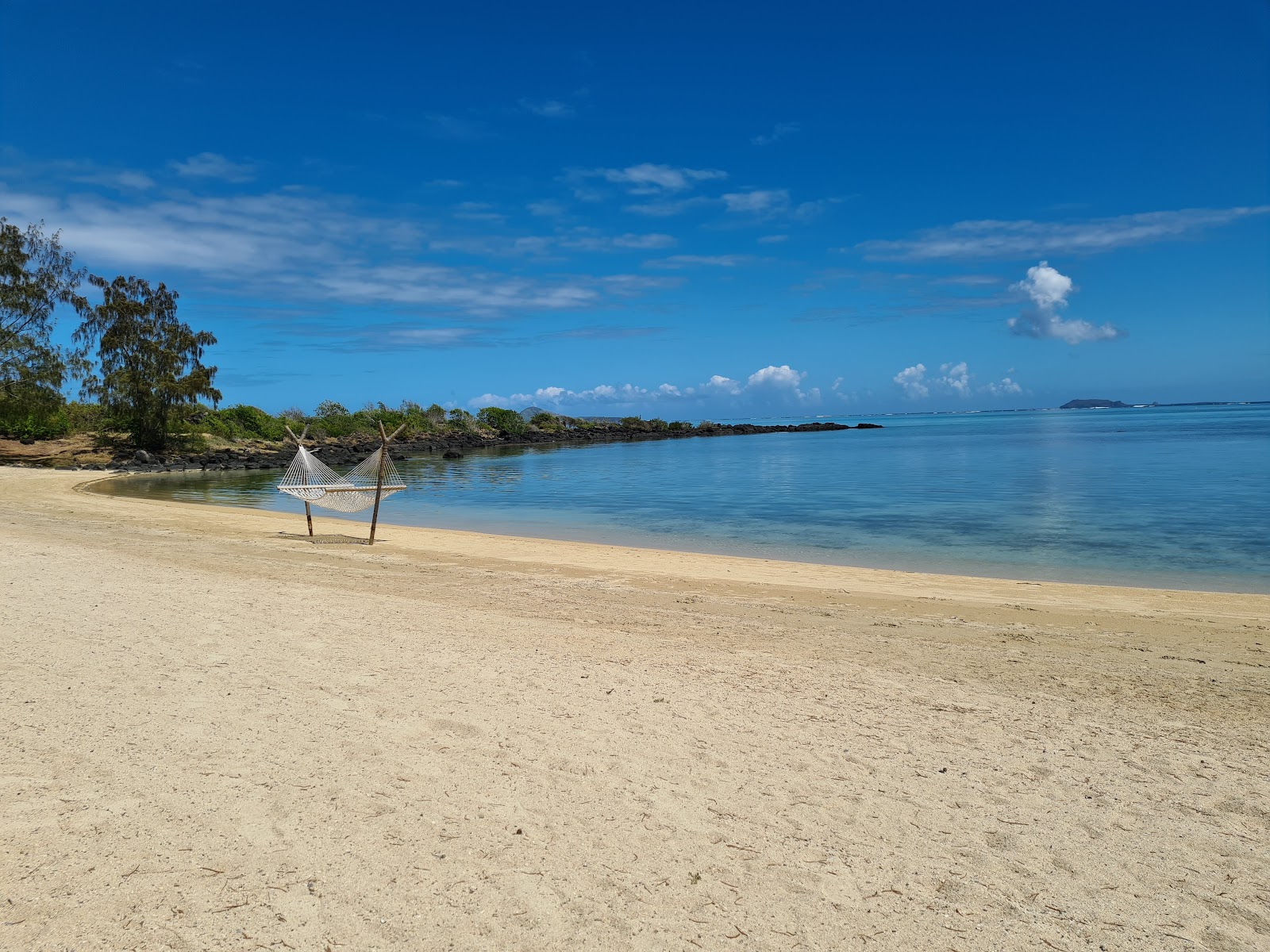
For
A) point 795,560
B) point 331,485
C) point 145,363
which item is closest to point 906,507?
point 795,560

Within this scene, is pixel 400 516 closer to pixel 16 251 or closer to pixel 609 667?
pixel 609 667

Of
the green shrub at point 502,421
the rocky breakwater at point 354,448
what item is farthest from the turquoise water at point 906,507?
the green shrub at point 502,421

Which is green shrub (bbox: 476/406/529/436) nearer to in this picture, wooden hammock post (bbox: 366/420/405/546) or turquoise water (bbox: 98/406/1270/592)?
turquoise water (bbox: 98/406/1270/592)

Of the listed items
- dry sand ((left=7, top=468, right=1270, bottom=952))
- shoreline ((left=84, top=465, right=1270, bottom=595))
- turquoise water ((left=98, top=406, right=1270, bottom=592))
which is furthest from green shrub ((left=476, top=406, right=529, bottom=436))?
dry sand ((left=7, top=468, right=1270, bottom=952))

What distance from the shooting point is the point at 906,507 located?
22.1 metres

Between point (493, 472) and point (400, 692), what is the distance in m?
34.4

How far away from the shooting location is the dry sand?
3062 millimetres

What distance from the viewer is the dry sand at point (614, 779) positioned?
10.0 feet

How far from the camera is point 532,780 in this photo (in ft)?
13.6

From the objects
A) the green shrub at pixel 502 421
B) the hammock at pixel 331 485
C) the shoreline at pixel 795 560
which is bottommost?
the shoreline at pixel 795 560

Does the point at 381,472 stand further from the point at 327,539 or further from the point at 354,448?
the point at 354,448

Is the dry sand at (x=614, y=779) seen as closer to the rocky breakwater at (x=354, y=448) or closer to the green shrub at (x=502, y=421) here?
the rocky breakwater at (x=354, y=448)

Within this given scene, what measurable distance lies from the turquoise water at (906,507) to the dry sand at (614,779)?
21.0ft

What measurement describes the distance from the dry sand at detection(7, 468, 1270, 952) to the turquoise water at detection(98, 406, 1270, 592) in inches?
252
